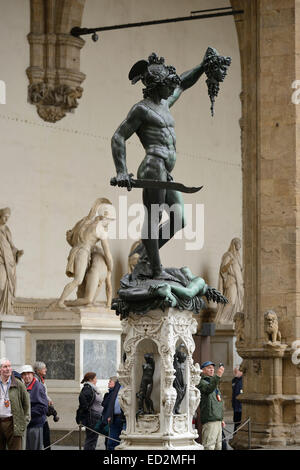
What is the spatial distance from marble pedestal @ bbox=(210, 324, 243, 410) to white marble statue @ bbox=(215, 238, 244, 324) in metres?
0.47

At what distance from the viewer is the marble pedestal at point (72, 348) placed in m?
17.8

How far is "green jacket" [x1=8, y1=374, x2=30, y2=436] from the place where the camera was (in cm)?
1184

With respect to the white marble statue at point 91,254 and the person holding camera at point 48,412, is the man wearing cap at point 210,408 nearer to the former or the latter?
the person holding camera at point 48,412

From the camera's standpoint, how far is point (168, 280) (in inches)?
391

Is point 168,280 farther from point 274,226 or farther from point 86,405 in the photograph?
point 274,226

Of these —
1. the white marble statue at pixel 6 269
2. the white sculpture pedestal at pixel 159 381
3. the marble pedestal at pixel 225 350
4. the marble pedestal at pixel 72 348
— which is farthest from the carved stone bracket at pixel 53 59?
the white sculpture pedestal at pixel 159 381

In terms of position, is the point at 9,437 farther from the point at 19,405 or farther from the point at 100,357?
the point at 100,357

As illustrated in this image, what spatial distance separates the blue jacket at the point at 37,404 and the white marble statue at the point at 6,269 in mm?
7935

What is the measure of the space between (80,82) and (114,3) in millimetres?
2392

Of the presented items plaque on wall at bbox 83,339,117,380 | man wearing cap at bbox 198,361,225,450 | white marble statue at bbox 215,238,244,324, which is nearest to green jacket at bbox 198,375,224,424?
man wearing cap at bbox 198,361,225,450

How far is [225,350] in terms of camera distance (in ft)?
83.1

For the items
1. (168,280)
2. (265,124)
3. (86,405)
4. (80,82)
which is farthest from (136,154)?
(168,280)

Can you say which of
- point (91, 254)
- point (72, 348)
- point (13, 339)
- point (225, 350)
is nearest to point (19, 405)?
point (72, 348)
